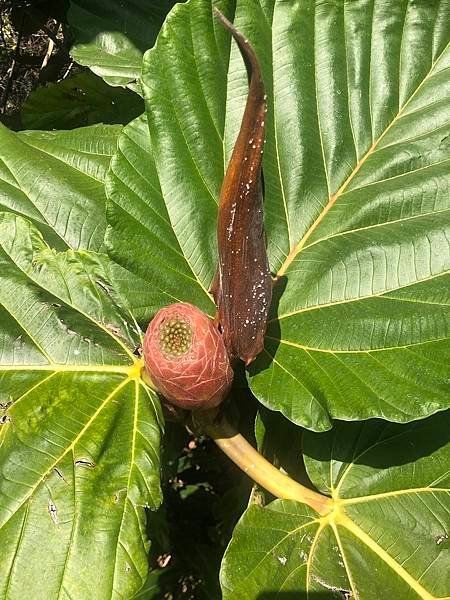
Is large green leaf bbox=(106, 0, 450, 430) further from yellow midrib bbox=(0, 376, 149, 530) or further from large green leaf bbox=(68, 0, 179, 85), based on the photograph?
large green leaf bbox=(68, 0, 179, 85)

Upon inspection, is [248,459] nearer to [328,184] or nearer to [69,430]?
[69,430]

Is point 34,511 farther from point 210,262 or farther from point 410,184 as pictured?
point 410,184

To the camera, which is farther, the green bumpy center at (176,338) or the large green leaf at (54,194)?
the large green leaf at (54,194)

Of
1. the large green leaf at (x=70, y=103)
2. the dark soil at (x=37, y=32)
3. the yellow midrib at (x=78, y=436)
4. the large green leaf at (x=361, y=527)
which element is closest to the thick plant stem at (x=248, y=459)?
the large green leaf at (x=361, y=527)

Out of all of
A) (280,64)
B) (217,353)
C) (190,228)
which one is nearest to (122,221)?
(190,228)

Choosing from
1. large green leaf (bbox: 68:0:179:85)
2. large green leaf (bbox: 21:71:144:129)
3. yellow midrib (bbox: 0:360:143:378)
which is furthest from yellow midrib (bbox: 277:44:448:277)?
large green leaf (bbox: 21:71:144:129)

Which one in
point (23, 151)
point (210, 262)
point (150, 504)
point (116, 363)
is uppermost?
point (23, 151)

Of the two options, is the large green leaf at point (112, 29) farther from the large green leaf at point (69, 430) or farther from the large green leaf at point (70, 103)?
the large green leaf at point (69, 430)
